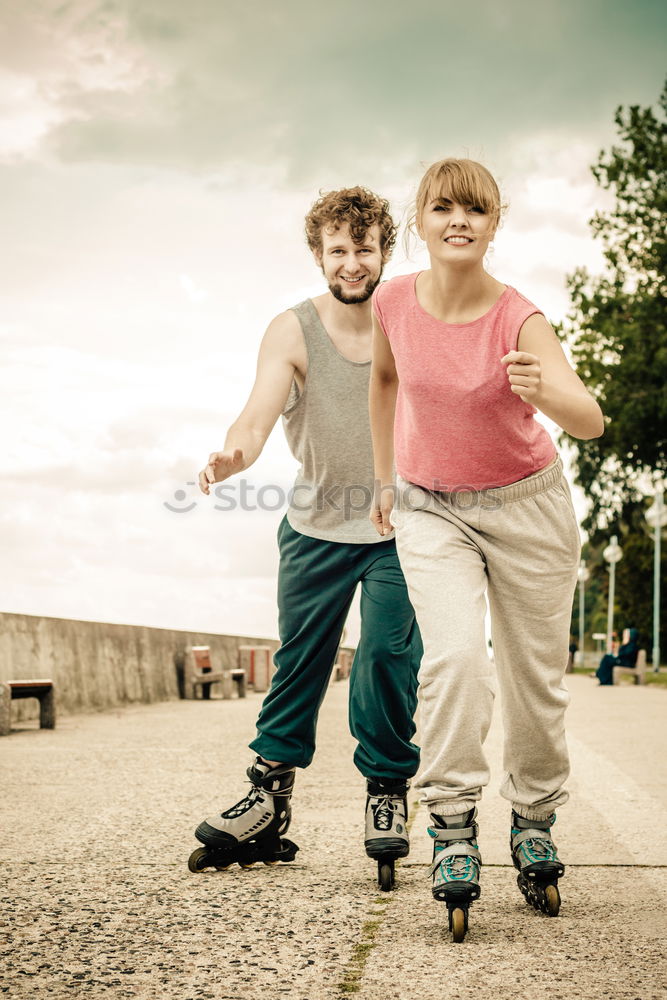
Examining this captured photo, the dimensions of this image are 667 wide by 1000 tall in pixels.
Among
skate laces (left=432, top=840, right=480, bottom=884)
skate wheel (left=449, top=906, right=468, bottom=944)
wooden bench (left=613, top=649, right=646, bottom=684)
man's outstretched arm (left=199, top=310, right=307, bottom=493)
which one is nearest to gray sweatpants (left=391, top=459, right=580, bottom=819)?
skate laces (left=432, top=840, right=480, bottom=884)

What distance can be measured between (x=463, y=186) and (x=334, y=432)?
39.5 inches

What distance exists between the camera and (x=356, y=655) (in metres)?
3.74

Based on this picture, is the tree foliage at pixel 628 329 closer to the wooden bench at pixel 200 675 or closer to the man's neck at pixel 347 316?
the wooden bench at pixel 200 675

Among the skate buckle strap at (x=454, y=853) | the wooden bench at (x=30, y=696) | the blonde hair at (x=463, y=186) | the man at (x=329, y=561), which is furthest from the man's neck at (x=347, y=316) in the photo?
the wooden bench at (x=30, y=696)

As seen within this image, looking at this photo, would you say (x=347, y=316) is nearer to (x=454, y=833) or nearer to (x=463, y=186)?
(x=463, y=186)

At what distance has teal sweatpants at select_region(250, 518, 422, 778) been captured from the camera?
11.8 ft

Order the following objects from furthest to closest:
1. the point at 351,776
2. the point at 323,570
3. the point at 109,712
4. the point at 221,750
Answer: the point at 109,712
the point at 221,750
the point at 351,776
the point at 323,570

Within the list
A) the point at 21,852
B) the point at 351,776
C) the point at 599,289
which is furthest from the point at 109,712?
the point at 599,289

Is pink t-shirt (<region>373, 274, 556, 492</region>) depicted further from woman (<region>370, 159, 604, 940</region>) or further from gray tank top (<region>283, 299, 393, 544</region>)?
gray tank top (<region>283, 299, 393, 544</region>)

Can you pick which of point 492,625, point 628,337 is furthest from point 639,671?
point 492,625

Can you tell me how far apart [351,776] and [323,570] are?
2.67 metres

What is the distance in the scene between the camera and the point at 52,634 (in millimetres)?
11047

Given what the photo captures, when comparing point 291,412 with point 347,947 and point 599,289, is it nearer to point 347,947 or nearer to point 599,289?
point 347,947

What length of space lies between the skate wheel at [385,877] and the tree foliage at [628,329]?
2580cm
